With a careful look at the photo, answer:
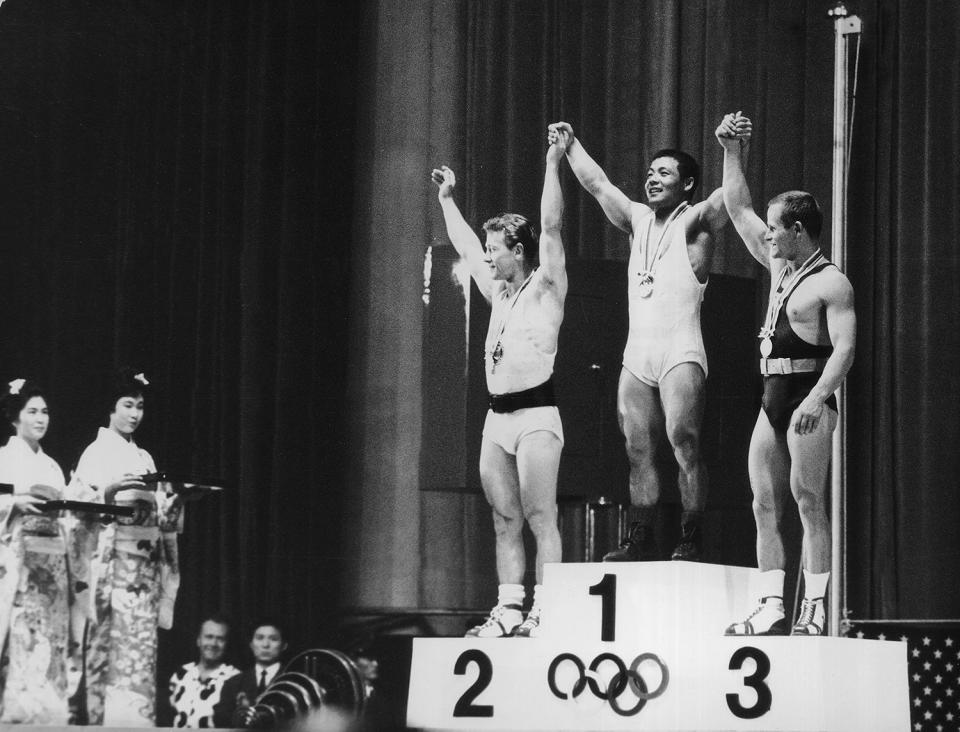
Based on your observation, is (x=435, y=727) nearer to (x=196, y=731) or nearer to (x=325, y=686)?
(x=325, y=686)

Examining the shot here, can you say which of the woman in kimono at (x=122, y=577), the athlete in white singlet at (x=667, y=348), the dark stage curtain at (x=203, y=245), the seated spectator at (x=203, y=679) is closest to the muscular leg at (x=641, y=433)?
the athlete in white singlet at (x=667, y=348)

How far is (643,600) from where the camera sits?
509 cm

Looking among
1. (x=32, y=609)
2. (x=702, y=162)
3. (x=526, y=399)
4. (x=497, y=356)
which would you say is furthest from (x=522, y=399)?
(x=32, y=609)

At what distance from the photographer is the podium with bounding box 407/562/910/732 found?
483 centimetres

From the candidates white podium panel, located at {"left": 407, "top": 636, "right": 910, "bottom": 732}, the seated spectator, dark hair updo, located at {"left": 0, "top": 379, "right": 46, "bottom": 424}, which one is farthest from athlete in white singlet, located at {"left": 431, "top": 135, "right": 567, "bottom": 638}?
dark hair updo, located at {"left": 0, "top": 379, "right": 46, "bottom": 424}

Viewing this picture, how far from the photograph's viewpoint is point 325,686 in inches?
230

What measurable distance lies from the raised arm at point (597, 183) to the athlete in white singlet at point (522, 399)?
66mm

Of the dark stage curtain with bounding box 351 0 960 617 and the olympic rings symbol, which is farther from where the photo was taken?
the dark stage curtain with bounding box 351 0 960 617

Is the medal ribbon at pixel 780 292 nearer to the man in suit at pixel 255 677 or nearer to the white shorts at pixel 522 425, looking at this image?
the white shorts at pixel 522 425

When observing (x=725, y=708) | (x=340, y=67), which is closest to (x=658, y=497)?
(x=725, y=708)

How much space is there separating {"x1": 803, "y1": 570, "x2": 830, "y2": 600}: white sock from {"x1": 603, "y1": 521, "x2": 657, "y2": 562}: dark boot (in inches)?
21.0

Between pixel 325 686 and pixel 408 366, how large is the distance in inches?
Result: 51.3

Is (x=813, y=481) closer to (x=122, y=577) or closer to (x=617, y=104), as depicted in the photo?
(x=617, y=104)

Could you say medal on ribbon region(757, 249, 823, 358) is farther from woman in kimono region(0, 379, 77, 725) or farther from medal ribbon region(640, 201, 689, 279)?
woman in kimono region(0, 379, 77, 725)
